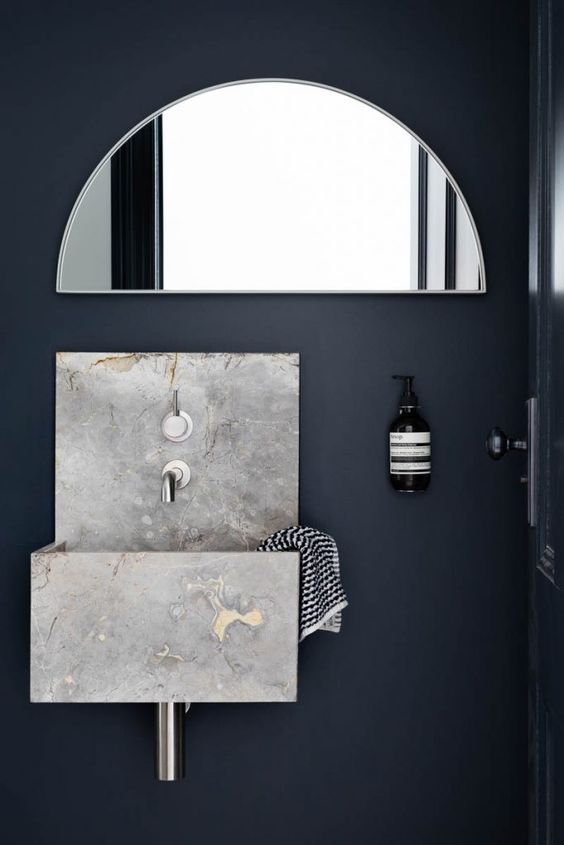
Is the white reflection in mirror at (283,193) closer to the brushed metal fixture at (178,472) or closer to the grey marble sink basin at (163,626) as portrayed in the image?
the brushed metal fixture at (178,472)

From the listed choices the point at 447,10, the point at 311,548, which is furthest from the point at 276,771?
the point at 447,10

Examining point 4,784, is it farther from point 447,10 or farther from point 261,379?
point 447,10

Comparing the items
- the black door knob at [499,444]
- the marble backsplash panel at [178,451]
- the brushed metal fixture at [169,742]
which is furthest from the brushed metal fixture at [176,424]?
the black door knob at [499,444]

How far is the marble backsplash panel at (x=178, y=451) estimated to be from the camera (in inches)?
77.5

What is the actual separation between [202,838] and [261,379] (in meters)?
1.07

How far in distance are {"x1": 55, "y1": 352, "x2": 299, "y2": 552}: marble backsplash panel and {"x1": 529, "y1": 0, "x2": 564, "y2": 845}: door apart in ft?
2.22

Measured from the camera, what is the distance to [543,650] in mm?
1364

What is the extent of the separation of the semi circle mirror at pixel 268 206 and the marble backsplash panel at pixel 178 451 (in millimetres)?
189

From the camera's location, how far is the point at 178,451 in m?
1.97

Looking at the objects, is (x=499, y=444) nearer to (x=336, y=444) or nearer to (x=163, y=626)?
(x=336, y=444)

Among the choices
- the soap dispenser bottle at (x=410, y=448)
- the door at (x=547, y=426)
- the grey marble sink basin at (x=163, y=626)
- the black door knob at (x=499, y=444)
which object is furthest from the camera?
the soap dispenser bottle at (x=410, y=448)

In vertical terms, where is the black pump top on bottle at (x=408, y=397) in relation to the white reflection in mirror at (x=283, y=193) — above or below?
below

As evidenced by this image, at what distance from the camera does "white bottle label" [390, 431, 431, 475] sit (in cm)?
192

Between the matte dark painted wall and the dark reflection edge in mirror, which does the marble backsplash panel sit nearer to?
the matte dark painted wall
